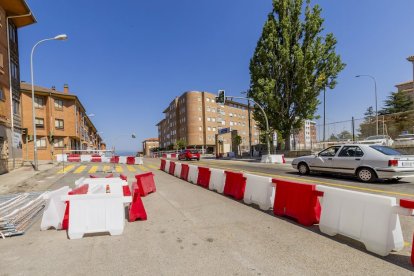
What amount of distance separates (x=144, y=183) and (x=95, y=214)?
406 centimetres

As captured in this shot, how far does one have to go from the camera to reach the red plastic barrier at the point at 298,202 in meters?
5.02

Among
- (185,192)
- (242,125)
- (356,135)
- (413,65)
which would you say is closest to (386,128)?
(356,135)

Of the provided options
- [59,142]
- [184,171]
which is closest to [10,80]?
[184,171]

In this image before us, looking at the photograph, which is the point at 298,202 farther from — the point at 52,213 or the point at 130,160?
the point at 130,160

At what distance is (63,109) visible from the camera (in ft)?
128

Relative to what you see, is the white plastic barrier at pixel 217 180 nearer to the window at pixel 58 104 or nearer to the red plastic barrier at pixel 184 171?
the red plastic barrier at pixel 184 171

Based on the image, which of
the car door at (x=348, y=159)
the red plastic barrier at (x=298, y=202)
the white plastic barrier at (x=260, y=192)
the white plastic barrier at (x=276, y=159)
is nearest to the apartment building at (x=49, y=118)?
the white plastic barrier at (x=276, y=159)

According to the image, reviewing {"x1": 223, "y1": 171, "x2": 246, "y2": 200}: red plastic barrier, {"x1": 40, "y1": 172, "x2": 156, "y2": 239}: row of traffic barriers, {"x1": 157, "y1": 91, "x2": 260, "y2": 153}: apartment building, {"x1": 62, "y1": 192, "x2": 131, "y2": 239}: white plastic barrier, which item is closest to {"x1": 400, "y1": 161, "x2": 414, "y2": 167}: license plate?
{"x1": 223, "y1": 171, "x2": 246, "y2": 200}: red plastic barrier

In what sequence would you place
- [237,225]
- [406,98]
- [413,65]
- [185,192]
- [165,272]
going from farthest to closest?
[406,98]
[413,65]
[185,192]
[237,225]
[165,272]

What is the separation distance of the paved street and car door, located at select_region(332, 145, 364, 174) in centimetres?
567

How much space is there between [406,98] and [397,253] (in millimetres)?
69344

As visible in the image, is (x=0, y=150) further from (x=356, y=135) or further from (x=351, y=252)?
(x=356, y=135)

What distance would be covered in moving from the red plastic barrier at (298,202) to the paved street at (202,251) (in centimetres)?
19

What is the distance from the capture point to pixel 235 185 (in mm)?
8016
